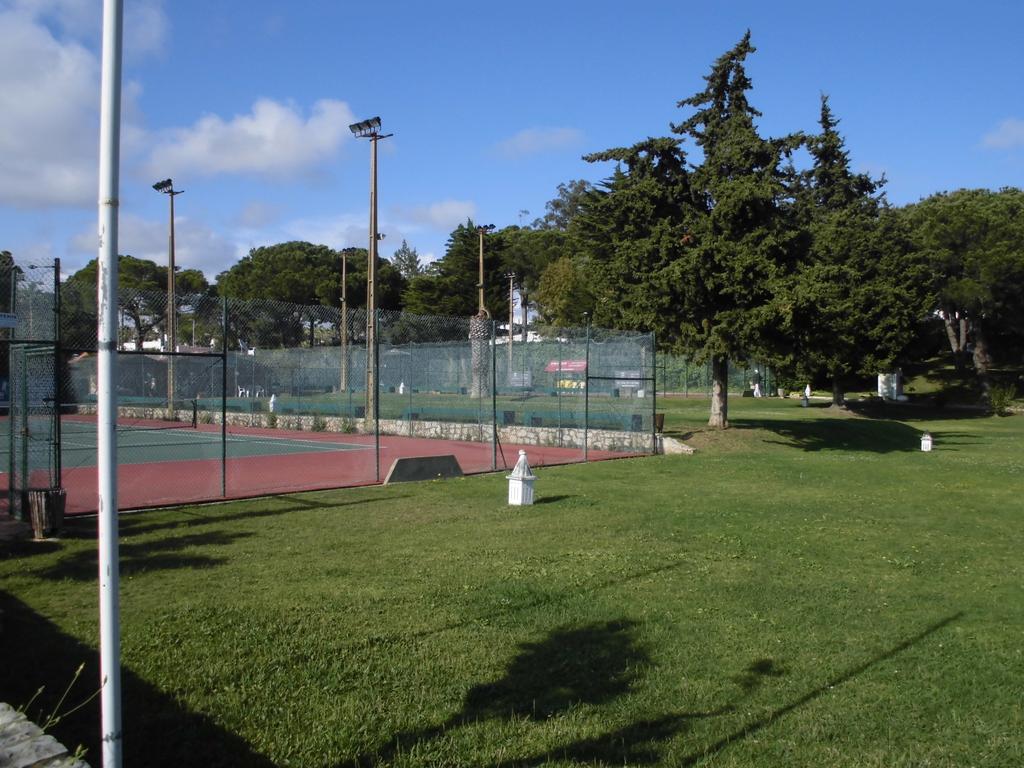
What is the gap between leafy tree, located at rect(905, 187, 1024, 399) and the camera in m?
50.9

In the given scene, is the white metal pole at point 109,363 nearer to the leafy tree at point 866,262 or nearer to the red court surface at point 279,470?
the red court surface at point 279,470

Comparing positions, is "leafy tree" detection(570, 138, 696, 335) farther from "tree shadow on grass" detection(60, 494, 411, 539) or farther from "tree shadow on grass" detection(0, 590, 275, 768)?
"tree shadow on grass" detection(0, 590, 275, 768)

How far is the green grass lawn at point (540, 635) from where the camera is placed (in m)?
4.53

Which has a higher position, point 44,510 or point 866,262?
point 866,262

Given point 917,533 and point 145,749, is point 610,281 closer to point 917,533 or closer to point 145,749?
point 917,533

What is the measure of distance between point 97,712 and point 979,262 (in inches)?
2232

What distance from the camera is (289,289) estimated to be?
73.1m

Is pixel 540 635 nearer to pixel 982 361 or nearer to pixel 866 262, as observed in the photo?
pixel 866 262

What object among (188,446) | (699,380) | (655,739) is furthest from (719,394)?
(699,380)

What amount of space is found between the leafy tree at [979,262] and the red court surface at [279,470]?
37274mm

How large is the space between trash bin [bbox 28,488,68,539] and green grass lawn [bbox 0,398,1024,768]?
402 mm

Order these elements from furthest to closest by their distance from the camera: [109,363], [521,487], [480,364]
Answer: [480,364], [521,487], [109,363]

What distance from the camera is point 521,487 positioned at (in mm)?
12891

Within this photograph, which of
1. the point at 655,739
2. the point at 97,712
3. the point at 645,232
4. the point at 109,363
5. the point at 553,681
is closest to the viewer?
the point at 109,363
